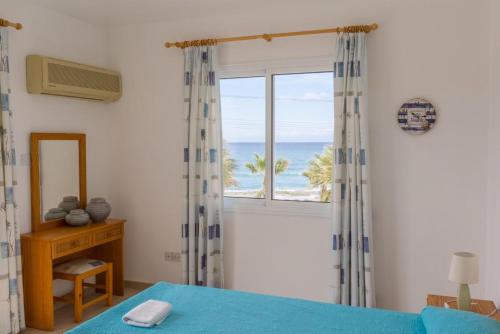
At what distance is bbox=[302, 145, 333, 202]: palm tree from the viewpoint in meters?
3.75

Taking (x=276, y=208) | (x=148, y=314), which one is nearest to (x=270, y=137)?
(x=276, y=208)

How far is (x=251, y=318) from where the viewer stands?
7.70 ft

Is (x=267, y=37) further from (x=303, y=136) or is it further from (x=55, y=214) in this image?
(x=55, y=214)

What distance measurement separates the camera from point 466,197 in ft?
10.8

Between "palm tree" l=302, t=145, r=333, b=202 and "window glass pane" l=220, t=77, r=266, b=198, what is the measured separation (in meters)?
0.46

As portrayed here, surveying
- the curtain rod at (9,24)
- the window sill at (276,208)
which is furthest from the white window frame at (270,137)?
the curtain rod at (9,24)

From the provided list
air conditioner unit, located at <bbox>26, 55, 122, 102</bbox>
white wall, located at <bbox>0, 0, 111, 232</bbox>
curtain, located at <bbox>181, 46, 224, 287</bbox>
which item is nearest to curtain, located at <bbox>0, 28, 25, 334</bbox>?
white wall, located at <bbox>0, 0, 111, 232</bbox>

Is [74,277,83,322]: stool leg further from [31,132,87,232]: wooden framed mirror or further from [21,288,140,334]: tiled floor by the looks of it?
[31,132,87,232]: wooden framed mirror

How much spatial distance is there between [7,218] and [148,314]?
1.64 meters

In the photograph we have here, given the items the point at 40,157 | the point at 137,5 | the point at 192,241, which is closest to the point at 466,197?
the point at 192,241

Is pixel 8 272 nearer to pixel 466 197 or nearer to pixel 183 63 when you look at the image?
pixel 183 63

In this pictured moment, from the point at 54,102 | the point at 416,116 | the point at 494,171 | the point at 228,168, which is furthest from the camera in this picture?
the point at 228,168

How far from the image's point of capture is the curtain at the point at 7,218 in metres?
3.21

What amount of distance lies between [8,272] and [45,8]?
7.13 feet
